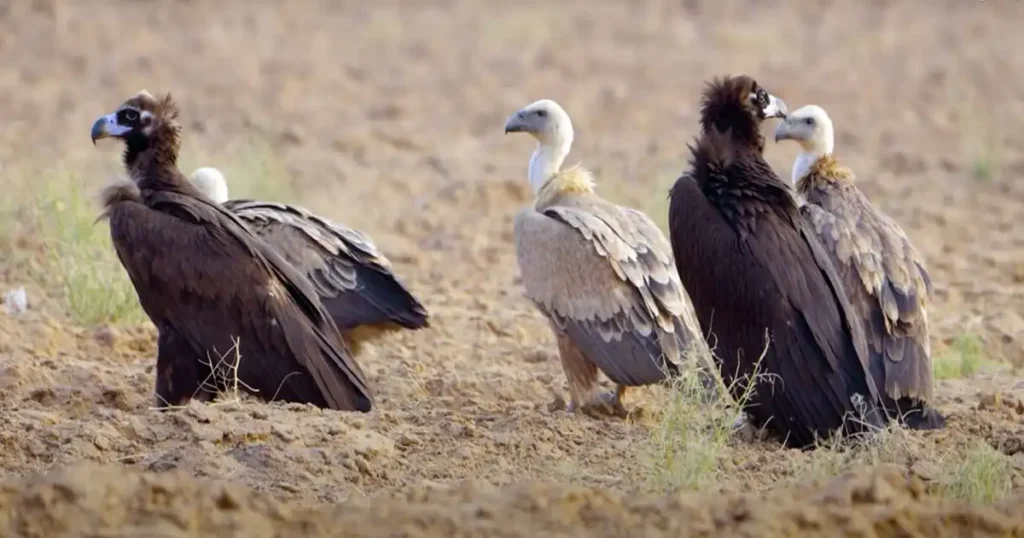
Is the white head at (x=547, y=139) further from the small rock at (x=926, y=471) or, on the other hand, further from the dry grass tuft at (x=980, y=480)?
the dry grass tuft at (x=980, y=480)

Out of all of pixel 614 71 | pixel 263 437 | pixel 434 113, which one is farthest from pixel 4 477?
pixel 614 71

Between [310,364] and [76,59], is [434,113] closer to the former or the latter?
[76,59]

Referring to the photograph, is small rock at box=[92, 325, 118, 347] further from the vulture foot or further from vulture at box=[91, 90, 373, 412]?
the vulture foot

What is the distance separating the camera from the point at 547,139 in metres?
10.0

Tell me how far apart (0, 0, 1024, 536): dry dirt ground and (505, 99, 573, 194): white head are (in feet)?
3.54

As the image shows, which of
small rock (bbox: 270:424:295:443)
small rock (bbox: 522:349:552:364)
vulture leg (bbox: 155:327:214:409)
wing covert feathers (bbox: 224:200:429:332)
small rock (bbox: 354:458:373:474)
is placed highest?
wing covert feathers (bbox: 224:200:429:332)

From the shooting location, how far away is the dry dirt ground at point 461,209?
18.9 ft

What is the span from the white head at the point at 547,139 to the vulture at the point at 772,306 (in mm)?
2031

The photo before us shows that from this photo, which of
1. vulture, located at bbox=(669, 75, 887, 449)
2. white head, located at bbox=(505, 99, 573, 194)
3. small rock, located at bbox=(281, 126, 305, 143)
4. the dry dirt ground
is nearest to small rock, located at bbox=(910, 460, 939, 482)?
the dry dirt ground

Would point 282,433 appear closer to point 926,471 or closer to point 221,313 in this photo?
point 221,313

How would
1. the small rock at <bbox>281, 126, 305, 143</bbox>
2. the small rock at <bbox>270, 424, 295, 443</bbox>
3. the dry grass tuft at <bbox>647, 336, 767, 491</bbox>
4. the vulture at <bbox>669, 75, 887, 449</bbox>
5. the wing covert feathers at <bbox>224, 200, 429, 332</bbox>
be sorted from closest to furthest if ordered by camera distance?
1. the dry grass tuft at <bbox>647, 336, 767, 491</bbox>
2. the small rock at <bbox>270, 424, 295, 443</bbox>
3. the vulture at <bbox>669, 75, 887, 449</bbox>
4. the wing covert feathers at <bbox>224, 200, 429, 332</bbox>
5. the small rock at <bbox>281, 126, 305, 143</bbox>

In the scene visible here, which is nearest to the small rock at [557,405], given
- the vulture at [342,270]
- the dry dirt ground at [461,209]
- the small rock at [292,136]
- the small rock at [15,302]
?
the dry dirt ground at [461,209]

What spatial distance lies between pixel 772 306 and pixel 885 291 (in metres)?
0.87

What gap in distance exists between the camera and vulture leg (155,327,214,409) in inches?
329
